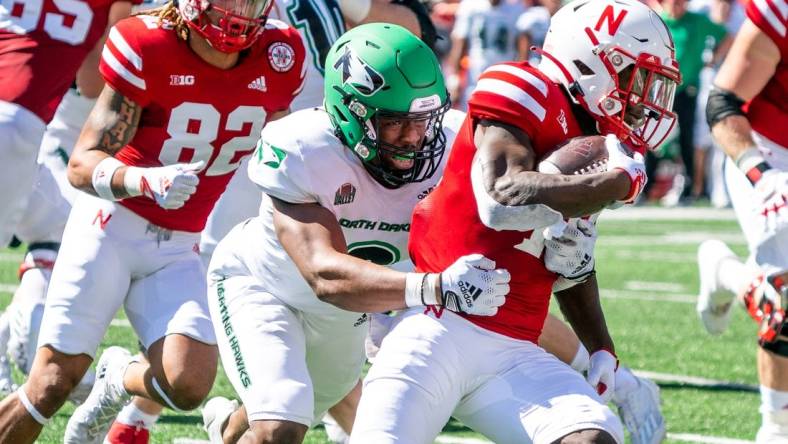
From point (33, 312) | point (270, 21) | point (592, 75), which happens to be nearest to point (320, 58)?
point (270, 21)

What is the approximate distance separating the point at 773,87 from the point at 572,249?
7.24ft

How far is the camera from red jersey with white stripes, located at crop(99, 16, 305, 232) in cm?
470

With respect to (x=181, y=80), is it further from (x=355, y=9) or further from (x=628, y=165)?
(x=628, y=165)

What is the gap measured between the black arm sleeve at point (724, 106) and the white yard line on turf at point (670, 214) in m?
8.48

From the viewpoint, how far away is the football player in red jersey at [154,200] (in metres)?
4.59

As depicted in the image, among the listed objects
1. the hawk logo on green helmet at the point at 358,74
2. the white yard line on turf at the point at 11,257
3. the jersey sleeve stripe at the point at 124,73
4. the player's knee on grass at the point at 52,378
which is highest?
the hawk logo on green helmet at the point at 358,74

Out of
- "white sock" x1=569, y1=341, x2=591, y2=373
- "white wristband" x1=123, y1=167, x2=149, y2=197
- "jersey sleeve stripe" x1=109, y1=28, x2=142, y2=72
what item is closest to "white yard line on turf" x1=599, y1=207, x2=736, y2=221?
"white sock" x1=569, y1=341, x2=591, y2=373

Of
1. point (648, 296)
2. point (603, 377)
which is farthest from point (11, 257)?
point (603, 377)

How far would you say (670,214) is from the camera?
1456cm

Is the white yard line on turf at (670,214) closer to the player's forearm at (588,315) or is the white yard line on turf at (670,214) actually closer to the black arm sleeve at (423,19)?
the black arm sleeve at (423,19)

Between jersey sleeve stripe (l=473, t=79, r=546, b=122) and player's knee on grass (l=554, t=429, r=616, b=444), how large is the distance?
0.76m

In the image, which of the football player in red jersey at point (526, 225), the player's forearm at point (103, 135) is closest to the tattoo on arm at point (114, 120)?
the player's forearm at point (103, 135)

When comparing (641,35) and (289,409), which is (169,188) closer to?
(289,409)

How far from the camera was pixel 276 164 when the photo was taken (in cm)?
395
